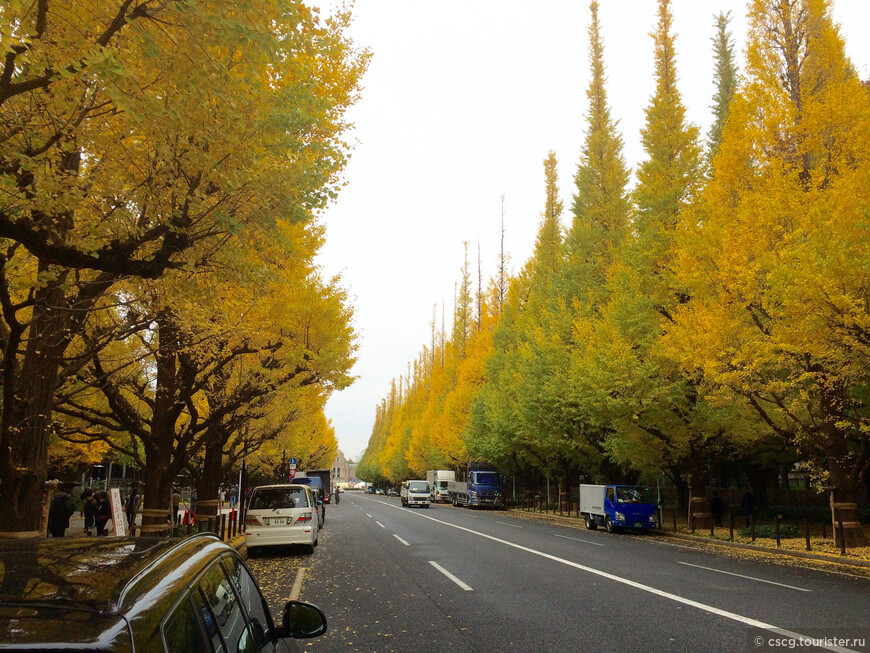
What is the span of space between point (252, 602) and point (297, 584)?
865cm

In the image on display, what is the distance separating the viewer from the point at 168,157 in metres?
6.04

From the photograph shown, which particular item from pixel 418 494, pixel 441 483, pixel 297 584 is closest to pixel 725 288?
pixel 297 584

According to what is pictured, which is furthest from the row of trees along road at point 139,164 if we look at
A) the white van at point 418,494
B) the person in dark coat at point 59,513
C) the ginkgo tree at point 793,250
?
the white van at point 418,494

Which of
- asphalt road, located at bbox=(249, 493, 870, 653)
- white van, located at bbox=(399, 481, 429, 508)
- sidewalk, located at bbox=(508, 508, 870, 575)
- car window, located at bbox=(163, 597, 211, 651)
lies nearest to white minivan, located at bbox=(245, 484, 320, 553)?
asphalt road, located at bbox=(249, 493, 870, 653)

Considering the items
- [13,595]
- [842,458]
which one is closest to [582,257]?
[842,458]

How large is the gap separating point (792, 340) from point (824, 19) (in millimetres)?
11165

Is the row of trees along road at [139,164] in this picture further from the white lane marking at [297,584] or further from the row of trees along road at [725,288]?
the row of trees along road at [725,288]

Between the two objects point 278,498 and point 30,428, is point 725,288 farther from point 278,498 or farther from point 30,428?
point 30,428

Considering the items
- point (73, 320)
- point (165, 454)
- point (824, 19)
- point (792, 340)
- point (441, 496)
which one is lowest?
point (441, 496)

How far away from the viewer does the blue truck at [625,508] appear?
912 inches

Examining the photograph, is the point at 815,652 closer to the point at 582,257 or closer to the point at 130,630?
the point at 130,630

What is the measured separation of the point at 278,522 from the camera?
51.2 feet

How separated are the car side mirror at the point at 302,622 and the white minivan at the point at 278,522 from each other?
13025 mm

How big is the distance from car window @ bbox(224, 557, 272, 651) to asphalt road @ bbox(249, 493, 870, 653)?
384 cm
